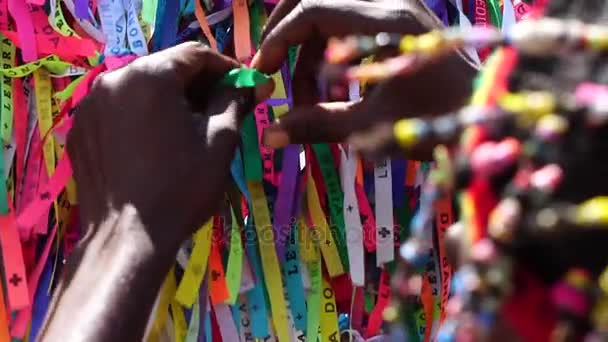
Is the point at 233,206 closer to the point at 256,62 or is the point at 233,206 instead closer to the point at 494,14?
the point at 256,62

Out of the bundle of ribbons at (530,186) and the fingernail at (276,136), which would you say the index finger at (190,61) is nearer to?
the fingernail at (276,136)

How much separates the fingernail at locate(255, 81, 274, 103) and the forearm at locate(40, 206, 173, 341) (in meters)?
0.19

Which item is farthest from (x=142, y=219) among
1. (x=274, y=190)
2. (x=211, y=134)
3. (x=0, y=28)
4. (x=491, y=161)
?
(x=491, y=161)

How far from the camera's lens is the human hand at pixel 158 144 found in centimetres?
99

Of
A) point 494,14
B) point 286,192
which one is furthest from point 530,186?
point 494,14

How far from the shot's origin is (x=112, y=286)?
3.10ft

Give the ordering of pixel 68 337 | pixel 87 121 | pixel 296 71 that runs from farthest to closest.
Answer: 1. pixel 296 71
2. pixel 87 121
3. pixel 68 337

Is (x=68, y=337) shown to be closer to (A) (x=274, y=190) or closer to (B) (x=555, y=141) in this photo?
(A) (x=274, y=190)

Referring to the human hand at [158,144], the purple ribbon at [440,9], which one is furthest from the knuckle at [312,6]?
the purple ribbon at [440,9]

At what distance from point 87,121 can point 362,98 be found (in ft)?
0.97

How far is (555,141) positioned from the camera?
1.58 ft

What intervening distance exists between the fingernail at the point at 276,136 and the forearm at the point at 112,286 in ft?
0.55

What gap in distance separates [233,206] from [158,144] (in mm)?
215

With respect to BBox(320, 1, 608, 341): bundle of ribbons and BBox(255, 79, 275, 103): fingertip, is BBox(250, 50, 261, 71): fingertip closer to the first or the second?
BBox(255, 79, 275, 103): fingertip
